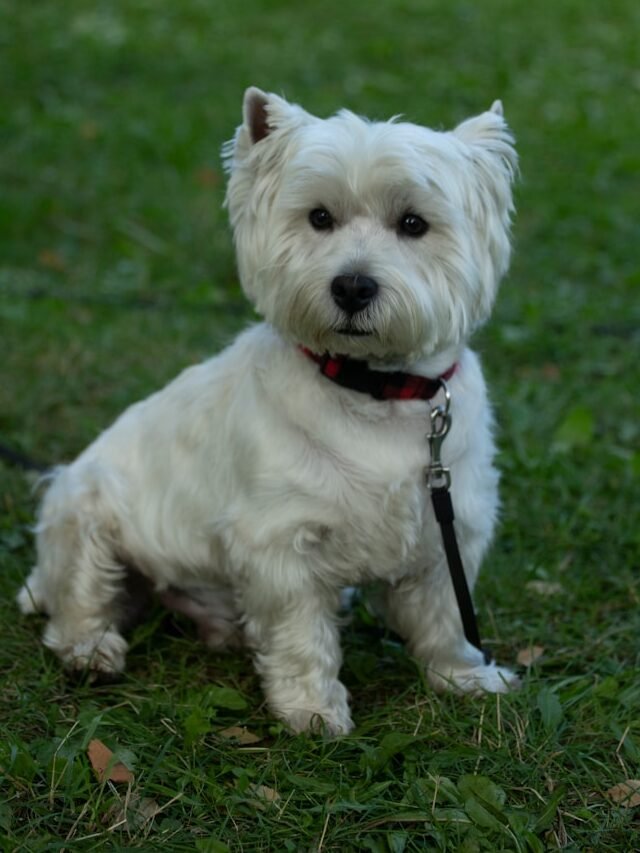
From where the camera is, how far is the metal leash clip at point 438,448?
295 cm

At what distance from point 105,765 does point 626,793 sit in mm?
1186

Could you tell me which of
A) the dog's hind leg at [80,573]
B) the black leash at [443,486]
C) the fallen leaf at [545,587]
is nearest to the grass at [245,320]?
the fallen leaf at [545,587]

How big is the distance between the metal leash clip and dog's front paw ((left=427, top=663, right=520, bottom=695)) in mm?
558

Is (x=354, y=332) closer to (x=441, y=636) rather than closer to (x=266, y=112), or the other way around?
(x=266, y=112)

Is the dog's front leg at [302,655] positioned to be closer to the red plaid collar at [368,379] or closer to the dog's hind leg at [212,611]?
the dog's hind leg at [212,611]

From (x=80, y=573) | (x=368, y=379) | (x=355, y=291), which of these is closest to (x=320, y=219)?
(x=355, y=291)

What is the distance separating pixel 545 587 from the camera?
3744 mm

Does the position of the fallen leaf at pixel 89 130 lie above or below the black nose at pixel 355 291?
below

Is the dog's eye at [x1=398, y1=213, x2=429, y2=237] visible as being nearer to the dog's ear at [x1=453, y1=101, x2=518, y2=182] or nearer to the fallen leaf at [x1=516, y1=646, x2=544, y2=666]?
the dog's ear at [x1=453, y1=101, x2=518, y2=182]

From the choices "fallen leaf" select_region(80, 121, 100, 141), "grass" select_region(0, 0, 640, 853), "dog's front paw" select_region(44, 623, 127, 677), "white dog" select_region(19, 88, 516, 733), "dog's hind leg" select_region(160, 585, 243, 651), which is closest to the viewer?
"grass" select_region(0, 0, 640, 853)

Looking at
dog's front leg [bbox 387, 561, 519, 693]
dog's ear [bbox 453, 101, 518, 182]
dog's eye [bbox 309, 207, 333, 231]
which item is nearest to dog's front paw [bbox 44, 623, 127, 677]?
dog's front leg [bbox 387, 561, 519, 693]

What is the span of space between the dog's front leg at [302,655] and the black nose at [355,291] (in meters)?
0.72

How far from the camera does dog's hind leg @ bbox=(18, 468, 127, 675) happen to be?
3.32 meters

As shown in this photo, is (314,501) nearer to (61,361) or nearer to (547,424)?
(547,424)
